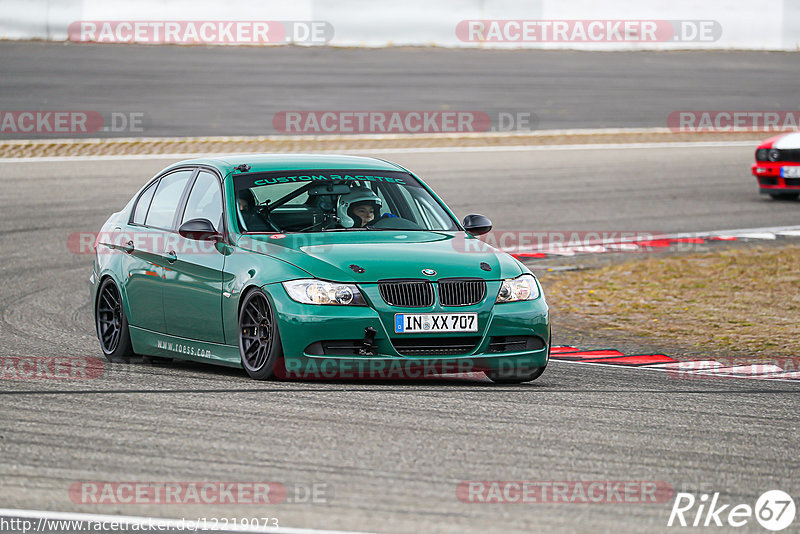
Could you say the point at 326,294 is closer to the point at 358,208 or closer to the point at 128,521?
the point at 358,208

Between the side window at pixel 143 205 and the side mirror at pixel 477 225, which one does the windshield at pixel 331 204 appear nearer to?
the side mirror at pixel 477 225

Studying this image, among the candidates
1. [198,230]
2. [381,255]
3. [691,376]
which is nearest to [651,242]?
[691,376]

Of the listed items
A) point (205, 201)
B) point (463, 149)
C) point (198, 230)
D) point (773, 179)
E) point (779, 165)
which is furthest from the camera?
point (463, 149)

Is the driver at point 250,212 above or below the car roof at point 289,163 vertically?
below

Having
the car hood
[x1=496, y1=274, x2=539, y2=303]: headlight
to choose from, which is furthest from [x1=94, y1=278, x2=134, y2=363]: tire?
[x1=496, y1=274, x2=539, y2=303]: headlight

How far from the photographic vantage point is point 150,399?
7.18 metres

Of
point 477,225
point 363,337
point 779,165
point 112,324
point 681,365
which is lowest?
point 681,365

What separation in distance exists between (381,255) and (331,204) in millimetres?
960

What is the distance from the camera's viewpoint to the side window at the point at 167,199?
9227 millimetres

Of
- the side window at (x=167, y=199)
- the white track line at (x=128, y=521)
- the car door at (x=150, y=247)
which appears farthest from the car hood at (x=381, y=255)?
the white track line at (x=128, y=521)

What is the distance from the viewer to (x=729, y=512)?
16.8 ft

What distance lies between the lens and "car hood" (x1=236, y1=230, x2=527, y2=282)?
7.71 meters

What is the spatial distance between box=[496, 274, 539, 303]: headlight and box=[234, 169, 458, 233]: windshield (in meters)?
1.03

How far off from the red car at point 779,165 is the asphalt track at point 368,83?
6.04 meters
